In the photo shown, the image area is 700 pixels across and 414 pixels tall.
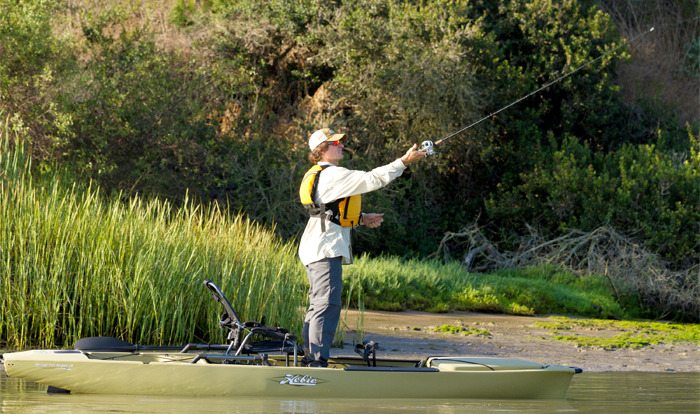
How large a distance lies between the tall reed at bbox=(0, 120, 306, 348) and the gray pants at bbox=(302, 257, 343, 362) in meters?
2.21

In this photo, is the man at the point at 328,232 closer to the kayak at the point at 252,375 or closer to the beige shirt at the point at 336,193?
the beige shirt at the point at 336,193

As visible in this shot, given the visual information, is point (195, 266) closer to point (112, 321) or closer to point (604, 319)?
point (112, 321)

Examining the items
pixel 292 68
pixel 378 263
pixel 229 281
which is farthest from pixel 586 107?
pixel 229 281

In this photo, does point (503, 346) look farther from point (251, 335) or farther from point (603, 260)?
point (603, 260)

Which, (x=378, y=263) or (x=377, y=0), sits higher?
(x=377, y=0)

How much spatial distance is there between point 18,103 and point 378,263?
18.6 feet

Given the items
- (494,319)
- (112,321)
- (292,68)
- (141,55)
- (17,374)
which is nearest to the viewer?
(17,374)

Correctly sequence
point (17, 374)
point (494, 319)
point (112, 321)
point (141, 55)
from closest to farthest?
point (17, 374)
point (112, 321)
point (494, 319)
point (141, 55)

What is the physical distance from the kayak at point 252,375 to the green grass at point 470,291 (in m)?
6.14

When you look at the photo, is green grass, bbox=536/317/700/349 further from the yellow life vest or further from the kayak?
the yellow life vest

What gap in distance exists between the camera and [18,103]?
17.1 metres

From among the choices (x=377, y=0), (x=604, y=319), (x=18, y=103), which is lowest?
(x=604, y=319)

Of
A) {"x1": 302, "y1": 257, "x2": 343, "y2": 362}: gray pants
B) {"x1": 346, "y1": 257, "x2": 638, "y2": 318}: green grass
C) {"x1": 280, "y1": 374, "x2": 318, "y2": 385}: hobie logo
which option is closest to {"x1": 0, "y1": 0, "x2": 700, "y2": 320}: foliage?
{"x1": 346, "y1": 257, "x2": 638, "y2": 318}: green grass

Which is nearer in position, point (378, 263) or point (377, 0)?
point (378, 263)
